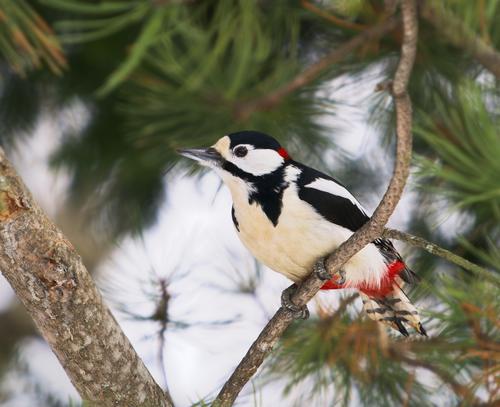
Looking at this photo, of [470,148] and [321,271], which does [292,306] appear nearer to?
[321,271]

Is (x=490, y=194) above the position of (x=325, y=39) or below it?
below

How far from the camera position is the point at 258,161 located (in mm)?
1598

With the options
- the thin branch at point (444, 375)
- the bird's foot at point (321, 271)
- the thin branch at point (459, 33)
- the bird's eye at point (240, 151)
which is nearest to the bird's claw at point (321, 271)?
the bird's foot at point (321, 271)

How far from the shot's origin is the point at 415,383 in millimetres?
1896

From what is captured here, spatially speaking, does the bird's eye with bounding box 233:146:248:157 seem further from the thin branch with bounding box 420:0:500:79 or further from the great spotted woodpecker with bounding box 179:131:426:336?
the thin branch with bounding box 420:0:500:79

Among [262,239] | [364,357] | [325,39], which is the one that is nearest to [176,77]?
[325,39]

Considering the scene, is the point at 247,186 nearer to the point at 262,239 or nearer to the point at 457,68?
the point at 262,239

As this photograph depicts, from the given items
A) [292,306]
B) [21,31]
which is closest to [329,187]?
[292,306]

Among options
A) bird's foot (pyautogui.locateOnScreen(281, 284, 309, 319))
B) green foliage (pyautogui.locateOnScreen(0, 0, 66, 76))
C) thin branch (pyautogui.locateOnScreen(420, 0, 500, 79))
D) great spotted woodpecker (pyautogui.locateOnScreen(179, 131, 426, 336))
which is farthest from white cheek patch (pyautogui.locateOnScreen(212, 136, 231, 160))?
thin branch (pyautogui.locateOnScreen(420, 0, 500, 79))

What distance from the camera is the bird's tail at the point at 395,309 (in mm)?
1677

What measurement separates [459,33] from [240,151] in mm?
550

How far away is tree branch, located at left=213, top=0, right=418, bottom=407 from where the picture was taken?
1.02 m

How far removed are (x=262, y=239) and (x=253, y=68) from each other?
567mm

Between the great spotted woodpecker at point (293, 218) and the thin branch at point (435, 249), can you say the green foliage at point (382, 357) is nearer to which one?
the great spotted woodpecker at point (293, 218)
